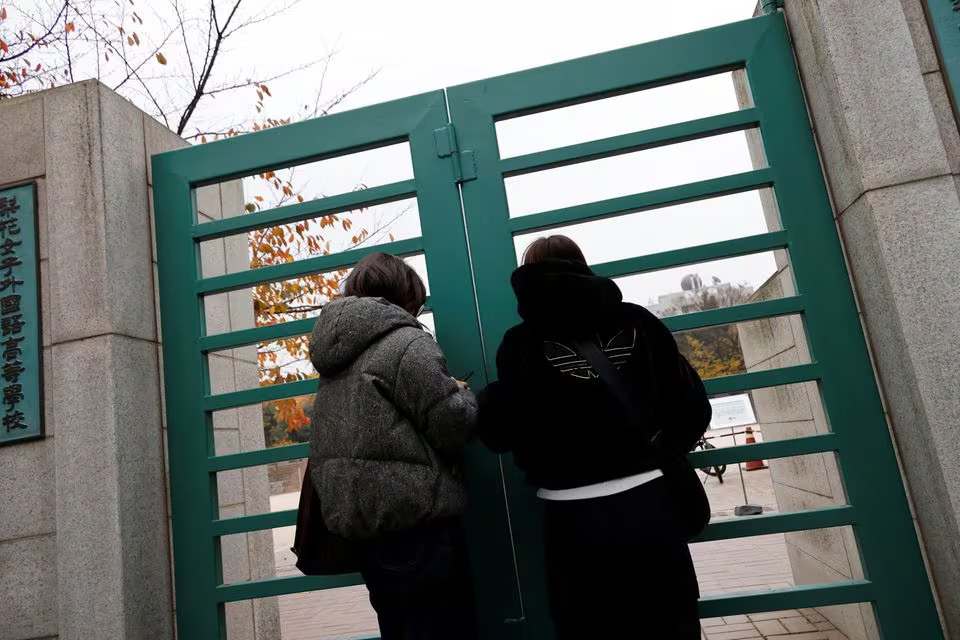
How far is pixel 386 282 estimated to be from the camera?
2.68 meters

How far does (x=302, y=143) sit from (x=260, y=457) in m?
1.68

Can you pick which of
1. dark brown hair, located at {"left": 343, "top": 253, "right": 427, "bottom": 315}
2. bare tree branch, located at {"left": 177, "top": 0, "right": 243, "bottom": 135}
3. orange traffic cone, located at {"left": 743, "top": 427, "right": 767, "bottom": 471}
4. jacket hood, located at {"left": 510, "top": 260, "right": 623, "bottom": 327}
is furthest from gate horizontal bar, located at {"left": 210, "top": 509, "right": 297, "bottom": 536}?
bare tree branch, located at {"left": 177, "top": 0, "right": 243, "bottom": 135}

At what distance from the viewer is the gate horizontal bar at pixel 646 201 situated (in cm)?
314

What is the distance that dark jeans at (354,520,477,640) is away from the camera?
2.36m

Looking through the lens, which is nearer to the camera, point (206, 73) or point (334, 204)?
point (334, 204)

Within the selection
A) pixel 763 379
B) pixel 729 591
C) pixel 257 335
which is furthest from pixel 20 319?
pixel 729 591

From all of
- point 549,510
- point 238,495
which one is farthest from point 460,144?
point 238,495

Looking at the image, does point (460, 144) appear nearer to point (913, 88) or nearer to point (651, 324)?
point (651, 324)

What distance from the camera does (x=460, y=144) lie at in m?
3.38

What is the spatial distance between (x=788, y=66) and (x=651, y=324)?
1666 mm

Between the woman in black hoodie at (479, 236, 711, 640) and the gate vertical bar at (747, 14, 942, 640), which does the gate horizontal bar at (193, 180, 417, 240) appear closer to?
the woman in black hoodie at (479, 236, 711, 640)

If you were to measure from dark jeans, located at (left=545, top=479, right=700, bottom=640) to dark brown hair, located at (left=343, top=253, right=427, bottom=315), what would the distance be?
42.4 inches

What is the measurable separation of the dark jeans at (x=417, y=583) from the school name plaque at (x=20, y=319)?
6.80ft

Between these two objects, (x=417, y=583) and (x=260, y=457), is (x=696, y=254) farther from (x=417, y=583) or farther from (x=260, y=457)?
(x=260, y=457)
